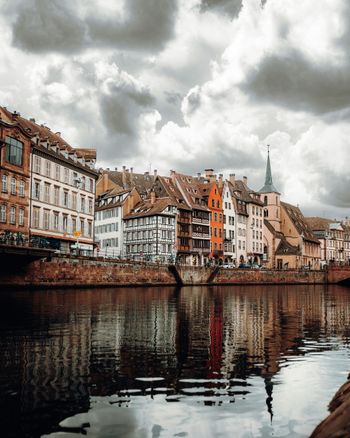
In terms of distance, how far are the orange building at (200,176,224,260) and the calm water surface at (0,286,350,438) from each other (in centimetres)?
8951

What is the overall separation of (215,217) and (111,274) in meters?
49.9

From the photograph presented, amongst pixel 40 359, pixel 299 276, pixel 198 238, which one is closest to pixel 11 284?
pixel 40 359

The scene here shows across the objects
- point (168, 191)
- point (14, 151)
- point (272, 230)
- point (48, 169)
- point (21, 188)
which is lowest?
point (21, 188)

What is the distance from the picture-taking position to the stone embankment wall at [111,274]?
5684 centimetres

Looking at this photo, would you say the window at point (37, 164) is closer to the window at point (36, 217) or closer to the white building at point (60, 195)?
the white building at point (60, 195)

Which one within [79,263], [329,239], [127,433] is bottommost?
[127,433]

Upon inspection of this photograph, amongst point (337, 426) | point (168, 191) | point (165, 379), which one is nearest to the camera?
point (337, 426)

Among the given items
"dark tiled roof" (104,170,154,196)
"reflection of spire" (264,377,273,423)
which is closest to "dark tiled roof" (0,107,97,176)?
"dark tiled roof" (104,170,154,196)

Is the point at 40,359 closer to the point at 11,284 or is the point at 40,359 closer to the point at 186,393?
the point at 186,393

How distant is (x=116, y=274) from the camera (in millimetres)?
69000

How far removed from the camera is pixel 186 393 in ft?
37.0

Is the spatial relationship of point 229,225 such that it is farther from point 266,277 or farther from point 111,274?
point 111,274

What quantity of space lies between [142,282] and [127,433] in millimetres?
65212

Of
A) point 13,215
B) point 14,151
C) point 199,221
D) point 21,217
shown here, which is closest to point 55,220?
point 21,217
